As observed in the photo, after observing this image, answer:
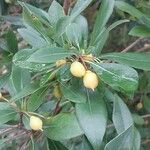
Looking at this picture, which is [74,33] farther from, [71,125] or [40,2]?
[40,2]

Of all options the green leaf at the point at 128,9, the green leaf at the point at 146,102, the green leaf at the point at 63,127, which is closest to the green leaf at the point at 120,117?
the green leaf at the point at 63,127

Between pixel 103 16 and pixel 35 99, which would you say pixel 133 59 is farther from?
pixel 35 99

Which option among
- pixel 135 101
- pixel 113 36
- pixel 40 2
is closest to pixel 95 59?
pixel 40 2

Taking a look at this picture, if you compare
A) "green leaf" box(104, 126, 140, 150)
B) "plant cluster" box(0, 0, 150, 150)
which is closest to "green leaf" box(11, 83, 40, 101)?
"plant cluster" box(0, 0, 150, 150)

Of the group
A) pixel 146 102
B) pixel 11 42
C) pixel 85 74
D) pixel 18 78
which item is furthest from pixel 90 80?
pixel 146 102

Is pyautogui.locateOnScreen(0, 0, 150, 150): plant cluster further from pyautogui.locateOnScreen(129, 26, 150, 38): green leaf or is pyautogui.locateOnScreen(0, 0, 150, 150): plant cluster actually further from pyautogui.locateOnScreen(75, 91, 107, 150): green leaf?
pyautogui.locateOnScreen(129, 26, 150, 38): green leaf

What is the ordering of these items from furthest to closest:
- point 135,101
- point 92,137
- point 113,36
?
point 113,36, point 135,101, point 92,137

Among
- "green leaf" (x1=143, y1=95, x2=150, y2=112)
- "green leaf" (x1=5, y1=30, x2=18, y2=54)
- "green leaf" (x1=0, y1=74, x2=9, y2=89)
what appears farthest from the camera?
"green leaf" (x1=143, y1=95, x2=150, y2=112)
